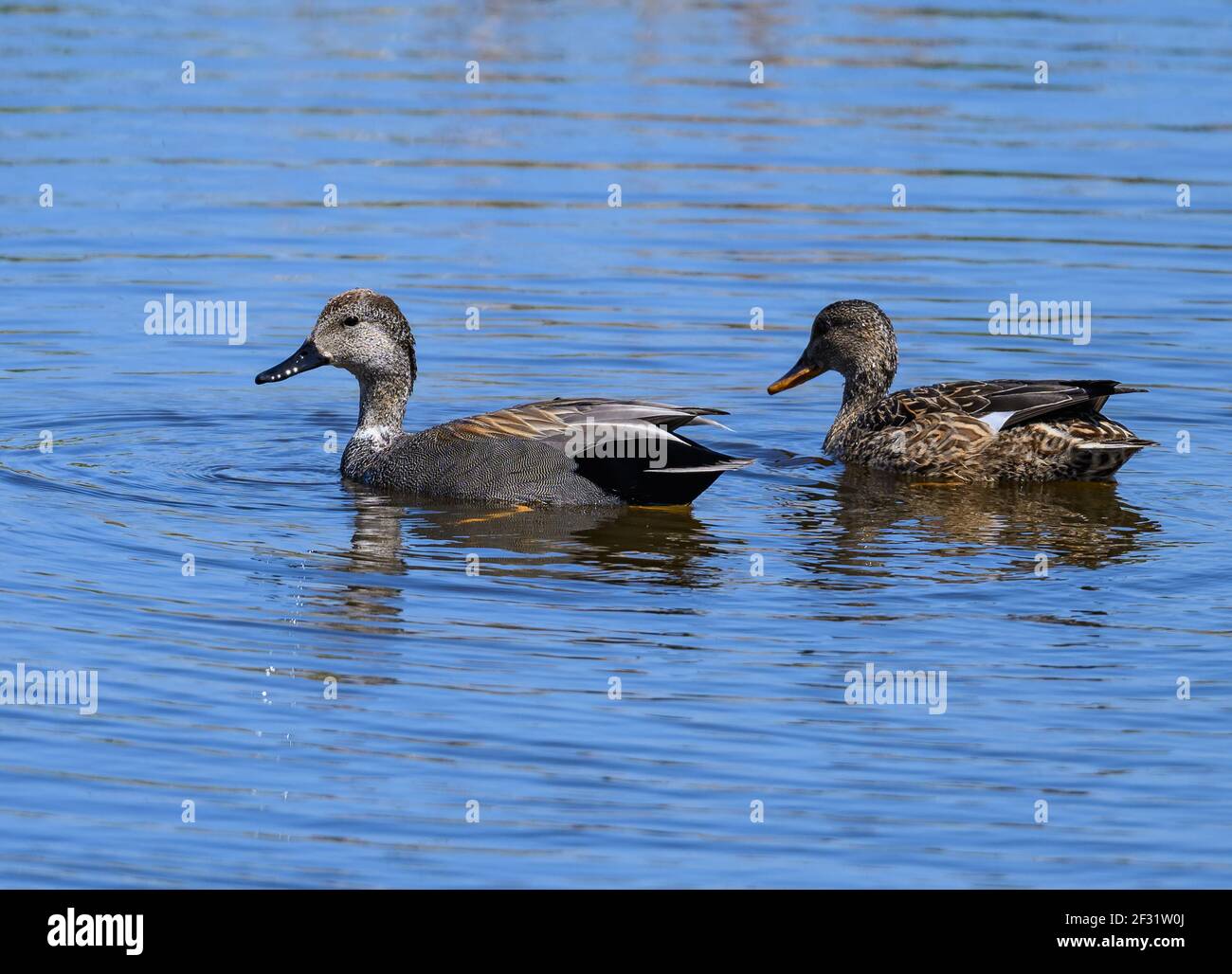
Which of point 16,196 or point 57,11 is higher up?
point 57,11

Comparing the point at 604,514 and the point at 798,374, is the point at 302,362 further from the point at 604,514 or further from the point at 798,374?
the point at 798,374

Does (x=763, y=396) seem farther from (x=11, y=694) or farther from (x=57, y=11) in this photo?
(x=57, y=11)

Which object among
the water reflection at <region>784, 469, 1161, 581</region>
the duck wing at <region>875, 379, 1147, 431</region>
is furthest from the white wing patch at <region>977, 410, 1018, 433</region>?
the water reflection at <region>784, 469, 1161, 581</region>

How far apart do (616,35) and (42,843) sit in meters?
21.2

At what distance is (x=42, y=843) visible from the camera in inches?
287

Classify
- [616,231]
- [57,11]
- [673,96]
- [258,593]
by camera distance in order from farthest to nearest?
1. [57,11]
2. [673,96]
3. [616,231]
4. [258,593]

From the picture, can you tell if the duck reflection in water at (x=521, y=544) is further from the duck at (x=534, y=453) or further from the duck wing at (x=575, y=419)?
the duck wing at (x=575, y=419)

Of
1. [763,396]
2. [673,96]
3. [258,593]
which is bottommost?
[258,593]

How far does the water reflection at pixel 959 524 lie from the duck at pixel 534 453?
0.76 metres

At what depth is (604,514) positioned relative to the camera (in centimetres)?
1184

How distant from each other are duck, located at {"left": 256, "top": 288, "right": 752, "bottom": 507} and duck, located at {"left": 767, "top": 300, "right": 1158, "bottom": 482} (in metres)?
1.65

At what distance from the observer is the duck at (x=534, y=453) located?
11539mm

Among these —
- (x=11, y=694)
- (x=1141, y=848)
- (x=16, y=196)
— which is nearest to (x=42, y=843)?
(x=11, y=694)

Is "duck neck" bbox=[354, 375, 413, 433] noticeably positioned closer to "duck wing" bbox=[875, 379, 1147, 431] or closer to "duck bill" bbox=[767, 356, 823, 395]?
"duck bill" bbox=[767, 356, 823, 395]
